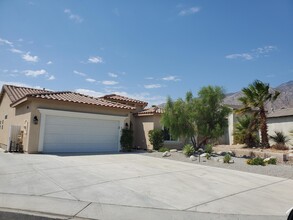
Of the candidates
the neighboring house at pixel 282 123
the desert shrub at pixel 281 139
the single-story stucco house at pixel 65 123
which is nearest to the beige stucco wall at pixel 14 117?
the single-story stucco house at pixel 65 123

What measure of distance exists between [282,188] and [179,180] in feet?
10.6

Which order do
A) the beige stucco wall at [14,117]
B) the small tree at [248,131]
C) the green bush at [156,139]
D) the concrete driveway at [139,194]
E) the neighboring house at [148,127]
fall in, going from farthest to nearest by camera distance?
the neighboring house at [148,127]
the green bush at [156,139]
the small tree at [248,131]
the beige stucco wall at [14,117]
the concrete driveway at [139,194]

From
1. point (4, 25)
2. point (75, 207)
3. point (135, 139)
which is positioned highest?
point (4, 25)

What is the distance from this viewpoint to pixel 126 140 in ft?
62.5

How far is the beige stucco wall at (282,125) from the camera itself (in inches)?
835

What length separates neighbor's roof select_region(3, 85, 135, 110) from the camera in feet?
52.5

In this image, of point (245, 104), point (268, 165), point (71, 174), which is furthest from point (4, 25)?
point (245, 104)

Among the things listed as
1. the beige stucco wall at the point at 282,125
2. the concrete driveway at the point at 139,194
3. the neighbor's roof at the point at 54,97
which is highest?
the neighbor's roof at the point at 54,97

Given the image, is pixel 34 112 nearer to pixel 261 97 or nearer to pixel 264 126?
pixel 261 97

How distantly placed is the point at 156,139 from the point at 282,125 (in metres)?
11.2

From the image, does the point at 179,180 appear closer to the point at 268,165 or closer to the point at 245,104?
the point at 268,165

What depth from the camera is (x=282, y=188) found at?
812 cm

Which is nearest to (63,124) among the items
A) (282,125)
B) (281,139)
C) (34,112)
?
(34,112)

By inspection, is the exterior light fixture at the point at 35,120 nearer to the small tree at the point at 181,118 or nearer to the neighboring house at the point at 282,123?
the small tree at the point at 181,118
